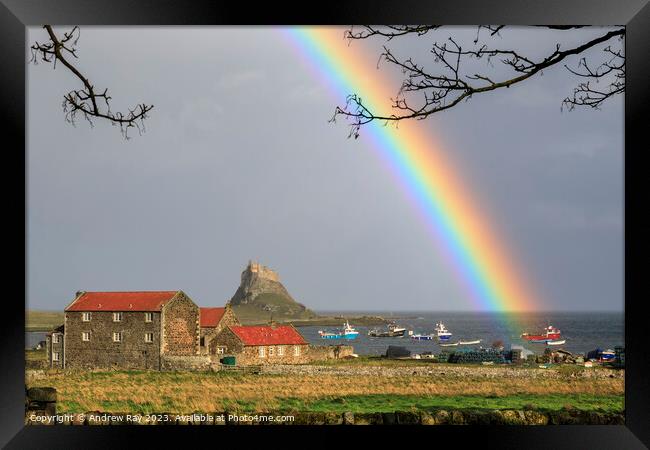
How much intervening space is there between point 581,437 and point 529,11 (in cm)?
299

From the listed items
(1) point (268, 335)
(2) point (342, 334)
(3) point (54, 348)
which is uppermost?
(3) point (54, 348)

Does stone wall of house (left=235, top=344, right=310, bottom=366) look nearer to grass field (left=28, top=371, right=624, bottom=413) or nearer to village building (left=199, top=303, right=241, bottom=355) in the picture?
village building (left=199, top=303, right=241, bottom=355)

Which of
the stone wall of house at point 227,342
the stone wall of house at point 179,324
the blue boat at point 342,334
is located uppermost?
the stone wall of house at point 179,324

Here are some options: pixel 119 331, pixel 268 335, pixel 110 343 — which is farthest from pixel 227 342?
pixel 110 343

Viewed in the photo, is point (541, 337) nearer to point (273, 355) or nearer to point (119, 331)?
point (273, 355)

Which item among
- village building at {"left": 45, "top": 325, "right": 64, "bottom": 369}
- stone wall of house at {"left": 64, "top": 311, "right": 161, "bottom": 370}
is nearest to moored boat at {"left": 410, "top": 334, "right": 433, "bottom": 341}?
stone wall of house at {"left": 64, "top": 311, "right": 161, "bottom": 370}

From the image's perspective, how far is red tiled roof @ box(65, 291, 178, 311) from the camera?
1839 centimetres

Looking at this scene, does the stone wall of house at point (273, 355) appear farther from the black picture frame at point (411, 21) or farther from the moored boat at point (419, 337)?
the moored boat at point (419, 337)

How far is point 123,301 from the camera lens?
61.0ft

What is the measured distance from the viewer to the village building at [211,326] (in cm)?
2088

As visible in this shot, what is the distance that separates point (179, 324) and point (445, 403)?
7723 millimetres

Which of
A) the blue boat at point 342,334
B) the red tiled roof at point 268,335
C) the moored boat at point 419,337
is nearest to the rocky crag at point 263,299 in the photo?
the red tiled roof at point 268,335

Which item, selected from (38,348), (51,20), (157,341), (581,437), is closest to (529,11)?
(581,437)

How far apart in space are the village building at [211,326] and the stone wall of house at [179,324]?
0.36 m
